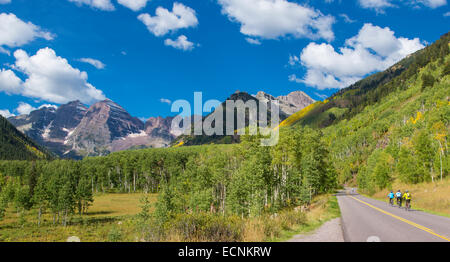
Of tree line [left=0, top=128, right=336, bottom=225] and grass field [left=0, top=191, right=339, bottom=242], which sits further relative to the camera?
tree line [left=0, top=128, right=336, bottom=225]

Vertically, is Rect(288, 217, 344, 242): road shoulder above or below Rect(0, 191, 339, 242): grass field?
above

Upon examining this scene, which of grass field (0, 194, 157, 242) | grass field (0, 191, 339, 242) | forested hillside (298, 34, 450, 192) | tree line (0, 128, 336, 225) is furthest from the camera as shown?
forested hillside (298, 34, 450, 192)

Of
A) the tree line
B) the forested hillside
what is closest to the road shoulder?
the tree line

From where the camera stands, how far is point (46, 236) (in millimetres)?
47281

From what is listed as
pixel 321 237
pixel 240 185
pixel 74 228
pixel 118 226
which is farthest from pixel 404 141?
pixel 74 228

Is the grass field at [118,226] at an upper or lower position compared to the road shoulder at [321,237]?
lower

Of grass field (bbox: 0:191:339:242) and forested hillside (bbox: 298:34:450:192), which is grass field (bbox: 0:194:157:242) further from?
forested hillside (bbox: 298:34:450:192)

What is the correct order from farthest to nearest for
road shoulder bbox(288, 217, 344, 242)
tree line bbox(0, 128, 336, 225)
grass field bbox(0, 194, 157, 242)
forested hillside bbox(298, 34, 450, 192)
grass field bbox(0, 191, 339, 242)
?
1. forested hillside bbox(298, 34, 450, 192)
2. grass field bbox(0, 194, 157, 242)
3. tree line bbox(0, 128, 336, 225)
4. grass field bbox(0, 191, 339, 242)
5. road shoulder bbox(288, 217, 344, 242)

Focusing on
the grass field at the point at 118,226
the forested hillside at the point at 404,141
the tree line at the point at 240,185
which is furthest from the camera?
the forested hillside at the point at 404,141

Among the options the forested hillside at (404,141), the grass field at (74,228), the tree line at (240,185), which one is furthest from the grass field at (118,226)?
the forested hillside at (404,141)

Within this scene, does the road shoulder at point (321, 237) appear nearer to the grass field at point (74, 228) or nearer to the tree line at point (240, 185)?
the tree line at point (240, 185)

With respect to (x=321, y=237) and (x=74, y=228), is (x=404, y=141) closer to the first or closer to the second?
(x=321, y=237)

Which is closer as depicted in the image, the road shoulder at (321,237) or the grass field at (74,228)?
the road shoulder at (321,237)
